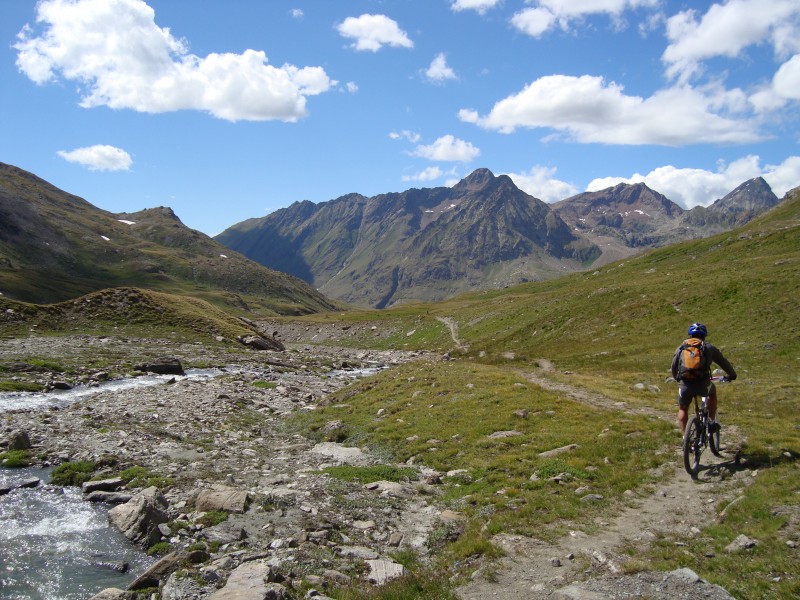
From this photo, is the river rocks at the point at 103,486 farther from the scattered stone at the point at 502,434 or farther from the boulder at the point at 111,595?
the scattered stone at the point at 502,434

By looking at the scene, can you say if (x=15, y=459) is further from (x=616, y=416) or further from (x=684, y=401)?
Result: (x=616, y=416)

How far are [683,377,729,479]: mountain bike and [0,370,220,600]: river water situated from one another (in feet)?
50.2

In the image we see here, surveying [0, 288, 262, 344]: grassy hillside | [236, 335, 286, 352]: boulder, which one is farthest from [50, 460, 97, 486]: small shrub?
[236, 335, 286, 352]: boulder

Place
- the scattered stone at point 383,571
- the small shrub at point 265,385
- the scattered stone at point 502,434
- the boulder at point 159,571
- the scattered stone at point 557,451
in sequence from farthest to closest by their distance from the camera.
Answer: the small shrub at point 265,385, the scattered stone at point 502,434, the scattered stone at point 557,451, the boulder at point 159,571, the scattered stone at point 383,571

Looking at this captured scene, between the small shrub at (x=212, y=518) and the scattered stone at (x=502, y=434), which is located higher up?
the scattered stone at (x=502, y=434)

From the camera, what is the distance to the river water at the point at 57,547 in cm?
1200

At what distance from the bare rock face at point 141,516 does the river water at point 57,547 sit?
0.22 meters

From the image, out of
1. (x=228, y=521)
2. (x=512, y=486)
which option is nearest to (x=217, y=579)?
(x=228, y=521)

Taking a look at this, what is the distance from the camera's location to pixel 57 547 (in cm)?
1389

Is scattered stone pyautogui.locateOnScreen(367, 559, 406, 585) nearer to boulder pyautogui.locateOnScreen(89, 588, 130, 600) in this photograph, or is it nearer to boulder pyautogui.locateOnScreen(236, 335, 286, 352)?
boulder pyautogui.locateOnScreen(89, 588, 130, 600)

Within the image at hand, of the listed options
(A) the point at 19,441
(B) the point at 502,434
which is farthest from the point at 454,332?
(A) the point at 19,441

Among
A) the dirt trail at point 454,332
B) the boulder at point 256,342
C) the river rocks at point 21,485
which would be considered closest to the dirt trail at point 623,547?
the river rocks at point 21,485

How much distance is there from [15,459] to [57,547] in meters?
8.92

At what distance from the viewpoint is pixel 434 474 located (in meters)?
18.9
